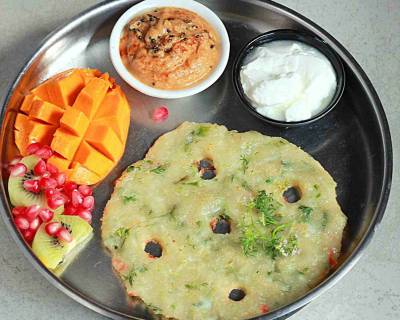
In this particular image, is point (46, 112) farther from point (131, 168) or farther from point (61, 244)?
point (61, 244)

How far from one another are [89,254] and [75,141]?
38 cm

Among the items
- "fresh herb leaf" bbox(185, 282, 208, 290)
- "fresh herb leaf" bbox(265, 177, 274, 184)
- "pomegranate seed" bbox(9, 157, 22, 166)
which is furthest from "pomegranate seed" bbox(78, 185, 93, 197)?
"fresh herb leaf" bbox(265, 177, 274, 184)

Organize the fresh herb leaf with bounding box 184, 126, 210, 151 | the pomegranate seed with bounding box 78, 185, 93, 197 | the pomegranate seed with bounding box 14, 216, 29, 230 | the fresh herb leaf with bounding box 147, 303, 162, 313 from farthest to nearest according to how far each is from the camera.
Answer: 1. the fresh herb leaf with bounding box 184, 126, 210, 151
2. the pomegranate seed with bounding box 78, 185, 93, 197
3. the pomegranate seed with bounding box 14, 216, 29, 230
4. the fresh herb leaf with bounding box 147, 303, 162, 313

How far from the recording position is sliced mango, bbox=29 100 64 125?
2564 millimetres

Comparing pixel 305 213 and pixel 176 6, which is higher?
pixel 176 6

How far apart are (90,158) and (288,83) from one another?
71 centimetres

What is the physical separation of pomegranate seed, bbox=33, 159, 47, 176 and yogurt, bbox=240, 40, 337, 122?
735 millimetres

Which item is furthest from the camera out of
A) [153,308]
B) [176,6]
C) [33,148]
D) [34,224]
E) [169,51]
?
[176,6]

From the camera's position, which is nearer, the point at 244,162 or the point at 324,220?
the point at 324,220

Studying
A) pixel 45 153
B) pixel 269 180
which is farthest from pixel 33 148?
pixel 269 180

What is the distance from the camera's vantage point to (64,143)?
2.52m

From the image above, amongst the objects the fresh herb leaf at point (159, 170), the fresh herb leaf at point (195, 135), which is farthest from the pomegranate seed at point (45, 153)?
the fresh herb leaf at point (195, 135)

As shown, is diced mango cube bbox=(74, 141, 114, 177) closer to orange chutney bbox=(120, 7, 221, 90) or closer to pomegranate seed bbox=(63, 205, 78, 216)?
pomegranate seed bbox=(63, 205, 78, 216)

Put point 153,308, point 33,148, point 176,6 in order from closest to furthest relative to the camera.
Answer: point 153,308, point 33,148, point 176,6
